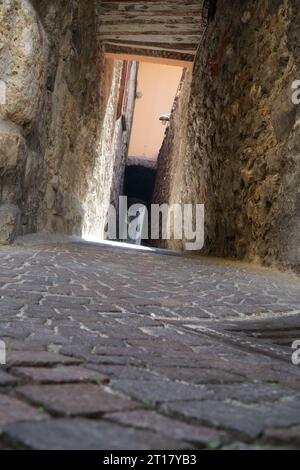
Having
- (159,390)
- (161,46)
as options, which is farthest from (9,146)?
(161,46)

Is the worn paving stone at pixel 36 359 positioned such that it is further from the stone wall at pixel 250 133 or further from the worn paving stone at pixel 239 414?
the stone wall at pixel 250 133

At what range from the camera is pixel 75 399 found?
1026mm

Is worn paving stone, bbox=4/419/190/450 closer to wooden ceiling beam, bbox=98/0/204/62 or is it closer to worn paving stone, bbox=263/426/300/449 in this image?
worn paving stone, bbox=263/426/300/449

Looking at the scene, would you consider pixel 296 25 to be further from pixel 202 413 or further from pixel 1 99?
pixel 202 413

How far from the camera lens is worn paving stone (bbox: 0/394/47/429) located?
902mm

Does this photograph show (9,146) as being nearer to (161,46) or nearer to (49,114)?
(49,114)

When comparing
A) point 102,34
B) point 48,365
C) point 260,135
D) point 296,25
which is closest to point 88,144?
point 102,34

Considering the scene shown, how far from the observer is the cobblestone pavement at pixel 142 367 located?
897 mm

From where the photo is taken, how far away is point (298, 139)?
4812 millimetres

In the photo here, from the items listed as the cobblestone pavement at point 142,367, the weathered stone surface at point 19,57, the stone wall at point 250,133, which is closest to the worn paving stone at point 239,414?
the cobblestone pavement at point 142,367

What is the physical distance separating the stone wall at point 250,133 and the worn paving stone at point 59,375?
3.61m

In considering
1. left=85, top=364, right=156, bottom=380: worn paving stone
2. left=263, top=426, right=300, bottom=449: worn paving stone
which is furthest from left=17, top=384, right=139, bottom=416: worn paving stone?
left=263, top=426, right=300, bottom=449: worn paving stone

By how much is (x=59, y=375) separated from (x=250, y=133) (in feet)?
17.5
